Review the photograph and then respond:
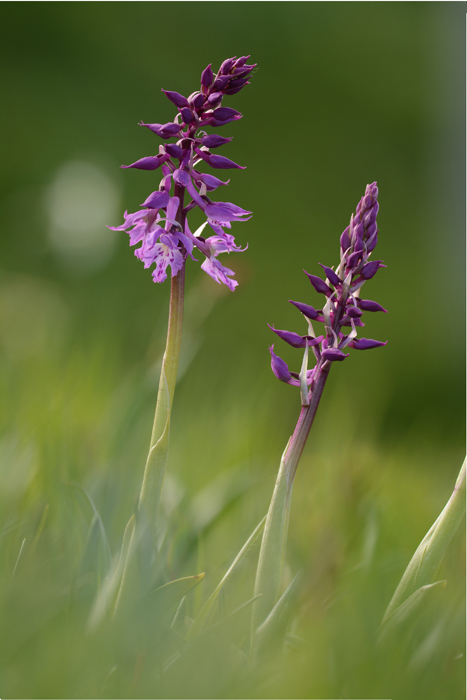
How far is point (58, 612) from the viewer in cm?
26

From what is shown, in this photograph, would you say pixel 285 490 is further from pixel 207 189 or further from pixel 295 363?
pixel 295 363

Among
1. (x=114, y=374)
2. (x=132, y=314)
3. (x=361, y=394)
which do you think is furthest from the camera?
(x=132, y=314)

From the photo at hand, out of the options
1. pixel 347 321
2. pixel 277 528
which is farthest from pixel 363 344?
pixel 277 528

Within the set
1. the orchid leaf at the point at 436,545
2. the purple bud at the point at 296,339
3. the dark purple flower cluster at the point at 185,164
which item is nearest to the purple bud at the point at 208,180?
the dark purple flower cluster at the point at 185,164

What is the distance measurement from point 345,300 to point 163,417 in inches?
5.2

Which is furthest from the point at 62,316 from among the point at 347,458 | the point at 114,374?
the point at 347,458

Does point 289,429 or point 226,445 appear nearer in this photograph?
point 226,445

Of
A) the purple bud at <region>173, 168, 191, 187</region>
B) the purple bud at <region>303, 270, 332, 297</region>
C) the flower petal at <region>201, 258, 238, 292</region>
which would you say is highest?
the purple bud at <region>173, 168, 191, 187</region>

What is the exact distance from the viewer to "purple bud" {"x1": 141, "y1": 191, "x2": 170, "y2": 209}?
1.09ft

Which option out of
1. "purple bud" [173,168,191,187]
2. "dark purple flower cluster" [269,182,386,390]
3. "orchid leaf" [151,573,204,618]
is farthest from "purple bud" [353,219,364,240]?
"orchid leaf" [151,573,204,618]

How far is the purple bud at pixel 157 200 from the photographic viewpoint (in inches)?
13.1

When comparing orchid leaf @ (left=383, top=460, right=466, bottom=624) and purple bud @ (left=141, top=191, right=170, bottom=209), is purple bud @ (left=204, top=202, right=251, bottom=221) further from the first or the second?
orchid leaf @ (left=383, top=460, right=466, bottom=624)

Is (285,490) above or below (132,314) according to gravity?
below

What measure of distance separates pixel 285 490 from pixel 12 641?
0.50ft
